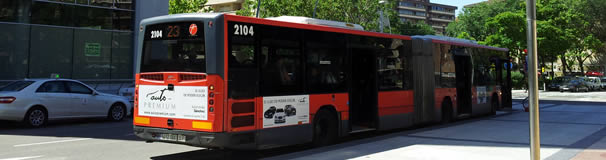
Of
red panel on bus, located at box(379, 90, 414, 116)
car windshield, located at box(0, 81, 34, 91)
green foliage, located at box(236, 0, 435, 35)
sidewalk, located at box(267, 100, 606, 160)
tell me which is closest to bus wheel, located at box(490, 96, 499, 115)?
sidewalk, located at box(267, 100, 606, 160)

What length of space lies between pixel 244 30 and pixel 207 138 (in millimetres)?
1827

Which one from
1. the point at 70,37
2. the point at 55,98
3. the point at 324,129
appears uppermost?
the point at 70,37

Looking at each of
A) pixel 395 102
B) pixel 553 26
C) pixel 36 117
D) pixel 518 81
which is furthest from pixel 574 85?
pixel 36 117

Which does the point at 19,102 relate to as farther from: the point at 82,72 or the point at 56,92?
the point at 82,72

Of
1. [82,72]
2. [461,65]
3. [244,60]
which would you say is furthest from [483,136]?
[82,72]

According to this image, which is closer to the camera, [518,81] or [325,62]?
[325,62]

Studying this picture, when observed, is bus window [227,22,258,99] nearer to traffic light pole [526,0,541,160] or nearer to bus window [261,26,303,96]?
bus window [261,26,303,96]

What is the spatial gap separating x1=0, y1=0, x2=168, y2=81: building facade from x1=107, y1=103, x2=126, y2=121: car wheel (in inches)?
320

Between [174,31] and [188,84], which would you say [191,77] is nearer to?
[188,84]

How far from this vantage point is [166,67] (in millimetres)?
8180

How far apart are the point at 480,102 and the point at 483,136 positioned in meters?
5.75

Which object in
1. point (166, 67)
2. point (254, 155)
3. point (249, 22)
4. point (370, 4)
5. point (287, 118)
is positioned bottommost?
point (254, 155)

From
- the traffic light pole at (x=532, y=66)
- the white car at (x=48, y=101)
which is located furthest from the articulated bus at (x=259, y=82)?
the white car at (x=48, y=101)

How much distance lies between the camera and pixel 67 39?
23062 millimetres
